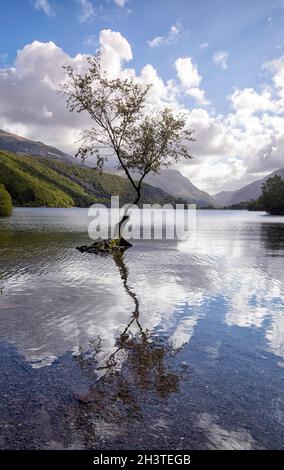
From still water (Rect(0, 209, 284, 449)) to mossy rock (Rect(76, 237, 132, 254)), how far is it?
18267 millimetres

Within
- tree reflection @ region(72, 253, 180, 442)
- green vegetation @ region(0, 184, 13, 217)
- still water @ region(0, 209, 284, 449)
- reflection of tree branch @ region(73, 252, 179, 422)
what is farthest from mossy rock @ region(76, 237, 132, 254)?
green vegetation @ region(0, 184, 13, 217)

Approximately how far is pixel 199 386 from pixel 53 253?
108 ft

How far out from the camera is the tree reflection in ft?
32.5

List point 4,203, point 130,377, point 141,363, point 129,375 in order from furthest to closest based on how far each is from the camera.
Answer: point 4,203 → point 141,363 → point 129,375 → point 130,377

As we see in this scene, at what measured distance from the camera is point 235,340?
50.9 ft

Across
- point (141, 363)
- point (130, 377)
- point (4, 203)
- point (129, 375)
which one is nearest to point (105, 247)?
point (141, 363)

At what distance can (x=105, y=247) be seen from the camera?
47906 mm

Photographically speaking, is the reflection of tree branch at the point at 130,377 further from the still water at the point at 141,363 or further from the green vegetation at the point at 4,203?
the green vegetation at the point at 4,203

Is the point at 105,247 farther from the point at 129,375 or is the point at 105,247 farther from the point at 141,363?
the point at 129,375

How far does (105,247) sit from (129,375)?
119ft

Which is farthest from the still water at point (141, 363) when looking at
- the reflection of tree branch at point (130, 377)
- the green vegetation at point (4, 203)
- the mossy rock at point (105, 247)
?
the green vegetation at point (4, 203)

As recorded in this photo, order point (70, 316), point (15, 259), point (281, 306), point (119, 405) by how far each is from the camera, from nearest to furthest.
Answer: point (119, 405) → point (70, 316) → point (281, 306) → point (15, 259)
